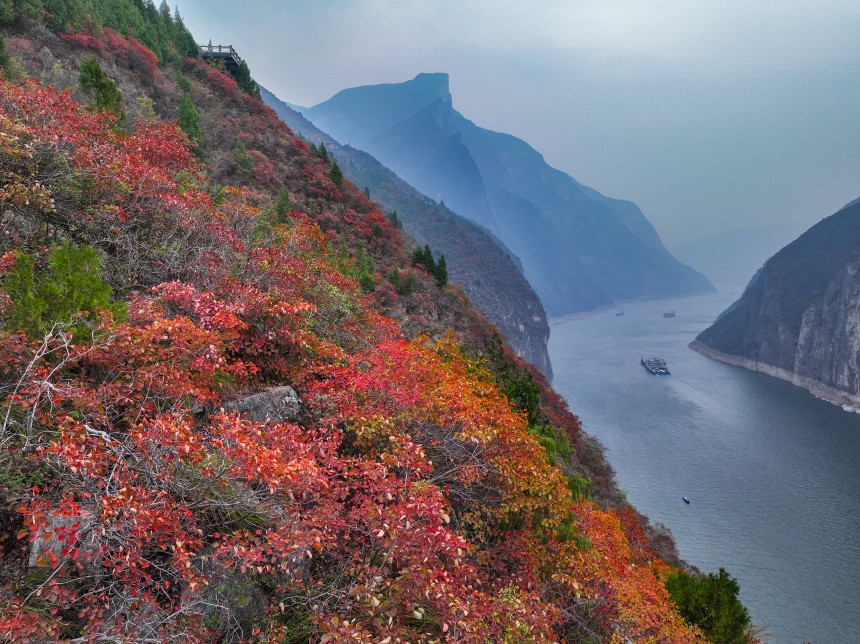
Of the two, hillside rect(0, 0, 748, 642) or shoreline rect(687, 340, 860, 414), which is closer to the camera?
hillside rect(0, 0, 748, 642)

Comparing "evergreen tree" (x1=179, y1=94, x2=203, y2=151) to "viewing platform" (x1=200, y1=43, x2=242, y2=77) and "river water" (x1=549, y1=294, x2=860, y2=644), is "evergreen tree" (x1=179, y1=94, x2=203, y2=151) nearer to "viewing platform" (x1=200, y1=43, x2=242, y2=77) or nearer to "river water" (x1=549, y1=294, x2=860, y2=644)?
"viewing platform" (x1=200, y1=43, x2=242, y2=77)

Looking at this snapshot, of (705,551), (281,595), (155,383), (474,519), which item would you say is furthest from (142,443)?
(705,551)

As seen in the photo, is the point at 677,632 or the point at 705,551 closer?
the point at 677,632

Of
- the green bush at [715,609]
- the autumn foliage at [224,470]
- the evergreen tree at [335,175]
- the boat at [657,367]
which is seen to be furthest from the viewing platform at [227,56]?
the boat at [657,367]

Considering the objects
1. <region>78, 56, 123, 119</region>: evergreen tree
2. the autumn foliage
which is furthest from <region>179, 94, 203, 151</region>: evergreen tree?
the autumn foliage

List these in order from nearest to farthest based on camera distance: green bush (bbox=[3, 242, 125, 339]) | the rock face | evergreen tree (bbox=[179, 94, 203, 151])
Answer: green bush (bbox=[3, 242, 125, 339]) < the rock face < evergreen tree (bbox=[179, 94, 203, 151])

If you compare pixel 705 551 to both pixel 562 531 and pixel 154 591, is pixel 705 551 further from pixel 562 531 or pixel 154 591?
pixel 154 591

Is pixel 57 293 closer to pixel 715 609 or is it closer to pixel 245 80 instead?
pixel 715 609
